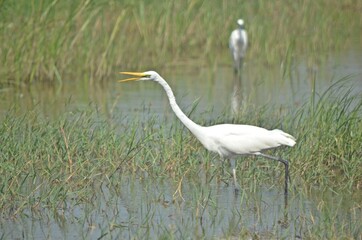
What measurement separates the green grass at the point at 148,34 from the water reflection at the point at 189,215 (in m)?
3.38

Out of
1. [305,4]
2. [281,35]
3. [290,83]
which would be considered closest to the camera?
[290,83]

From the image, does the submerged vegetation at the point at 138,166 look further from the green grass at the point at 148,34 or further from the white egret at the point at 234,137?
the white egret at the point at 234,137

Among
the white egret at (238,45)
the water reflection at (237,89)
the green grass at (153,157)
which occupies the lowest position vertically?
the green grass at (153,157)

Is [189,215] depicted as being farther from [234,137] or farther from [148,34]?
[148,34]

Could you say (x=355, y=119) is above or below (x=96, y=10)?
below

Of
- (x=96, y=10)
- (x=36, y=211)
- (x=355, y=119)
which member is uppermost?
(x=96, y=10)

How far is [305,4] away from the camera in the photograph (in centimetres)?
1758

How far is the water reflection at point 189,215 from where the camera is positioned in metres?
6.39

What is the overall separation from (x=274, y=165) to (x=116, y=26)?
19.3 feet

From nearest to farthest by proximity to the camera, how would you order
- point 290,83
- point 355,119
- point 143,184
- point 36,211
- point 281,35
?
point 36,211 < point 143,184 < point 355,119 < point 290,83 < point 281,35

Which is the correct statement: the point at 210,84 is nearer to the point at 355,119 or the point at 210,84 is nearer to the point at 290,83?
the point at 290,83

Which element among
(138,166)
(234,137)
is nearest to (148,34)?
(138,166)

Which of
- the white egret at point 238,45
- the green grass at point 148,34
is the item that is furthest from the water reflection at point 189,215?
the white egret at point 238,45

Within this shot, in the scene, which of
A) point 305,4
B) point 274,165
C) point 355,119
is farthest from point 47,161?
point 305,4
